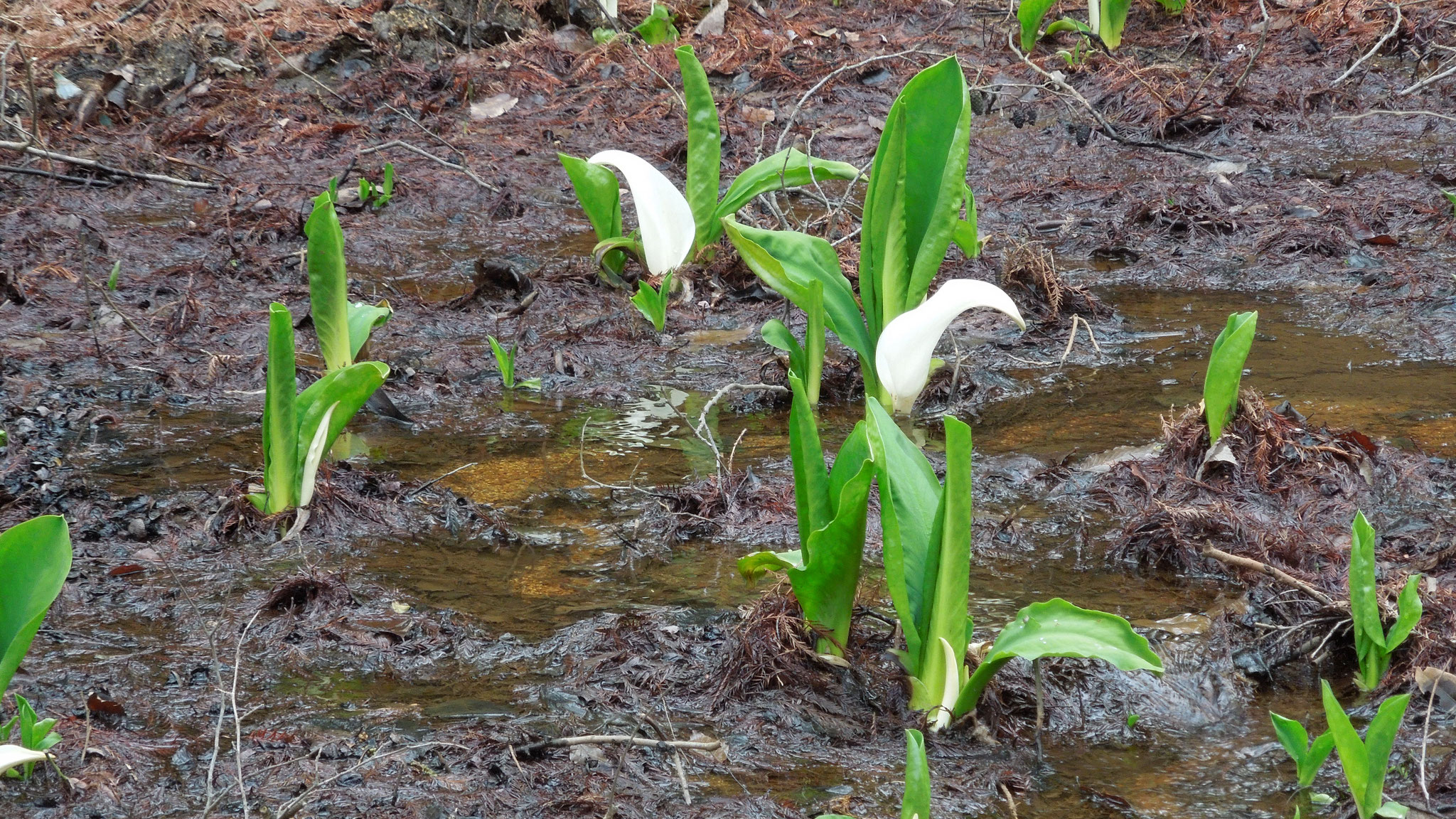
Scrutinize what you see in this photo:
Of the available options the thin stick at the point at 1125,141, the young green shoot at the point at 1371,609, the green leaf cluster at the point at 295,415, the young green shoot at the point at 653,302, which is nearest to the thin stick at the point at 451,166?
the young green shoot at the point at 653,302

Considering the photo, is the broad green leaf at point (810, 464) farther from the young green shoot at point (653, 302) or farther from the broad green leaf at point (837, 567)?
the young green shoot at point (653, 302)

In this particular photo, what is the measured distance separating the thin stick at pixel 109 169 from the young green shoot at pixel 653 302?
9.42 ft

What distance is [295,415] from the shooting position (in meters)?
2.58

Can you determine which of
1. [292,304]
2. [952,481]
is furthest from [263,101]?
[952,481]

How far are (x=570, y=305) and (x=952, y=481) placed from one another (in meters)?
2.79

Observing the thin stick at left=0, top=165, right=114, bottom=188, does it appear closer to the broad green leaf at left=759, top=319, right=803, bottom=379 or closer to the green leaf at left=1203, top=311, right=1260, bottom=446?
the broad green leaf at left=759, top=319, right=803, bottom=379

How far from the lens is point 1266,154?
5.71 metres

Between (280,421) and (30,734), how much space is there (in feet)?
3.02

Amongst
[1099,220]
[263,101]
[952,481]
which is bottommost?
[263,101]

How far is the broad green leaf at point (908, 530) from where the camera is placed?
1839 mm

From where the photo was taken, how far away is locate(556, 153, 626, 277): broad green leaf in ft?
13.7

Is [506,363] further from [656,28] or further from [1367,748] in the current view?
[656,28]

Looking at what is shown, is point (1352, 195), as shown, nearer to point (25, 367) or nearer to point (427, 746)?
point (427, 746)

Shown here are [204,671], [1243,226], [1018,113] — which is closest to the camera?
[204,671]
